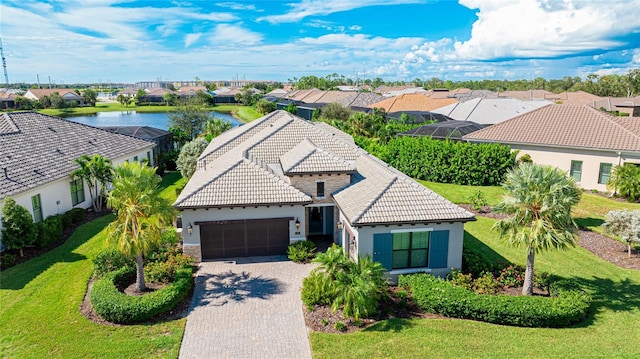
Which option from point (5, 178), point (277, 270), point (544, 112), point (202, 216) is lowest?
point (277, 270)

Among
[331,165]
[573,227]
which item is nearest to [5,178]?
[331,165]

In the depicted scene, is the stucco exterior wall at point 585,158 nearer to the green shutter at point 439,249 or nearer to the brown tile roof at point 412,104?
the green shutter at point 439,249

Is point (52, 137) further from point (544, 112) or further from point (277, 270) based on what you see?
point (544, 112)

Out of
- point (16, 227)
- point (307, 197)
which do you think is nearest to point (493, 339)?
point (307, 197)

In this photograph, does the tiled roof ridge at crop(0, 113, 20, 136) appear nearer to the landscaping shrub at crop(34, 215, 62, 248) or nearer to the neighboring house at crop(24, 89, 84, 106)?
the landscaping shrub at crop(34, 215, 62, 248)

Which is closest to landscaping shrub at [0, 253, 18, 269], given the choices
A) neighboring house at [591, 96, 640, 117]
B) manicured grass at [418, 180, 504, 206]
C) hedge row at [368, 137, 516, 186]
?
manicured grass at [418, 180, 504, 206]

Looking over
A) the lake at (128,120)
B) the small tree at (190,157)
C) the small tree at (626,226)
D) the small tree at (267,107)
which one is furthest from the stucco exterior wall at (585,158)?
the small tree at (267,107)
